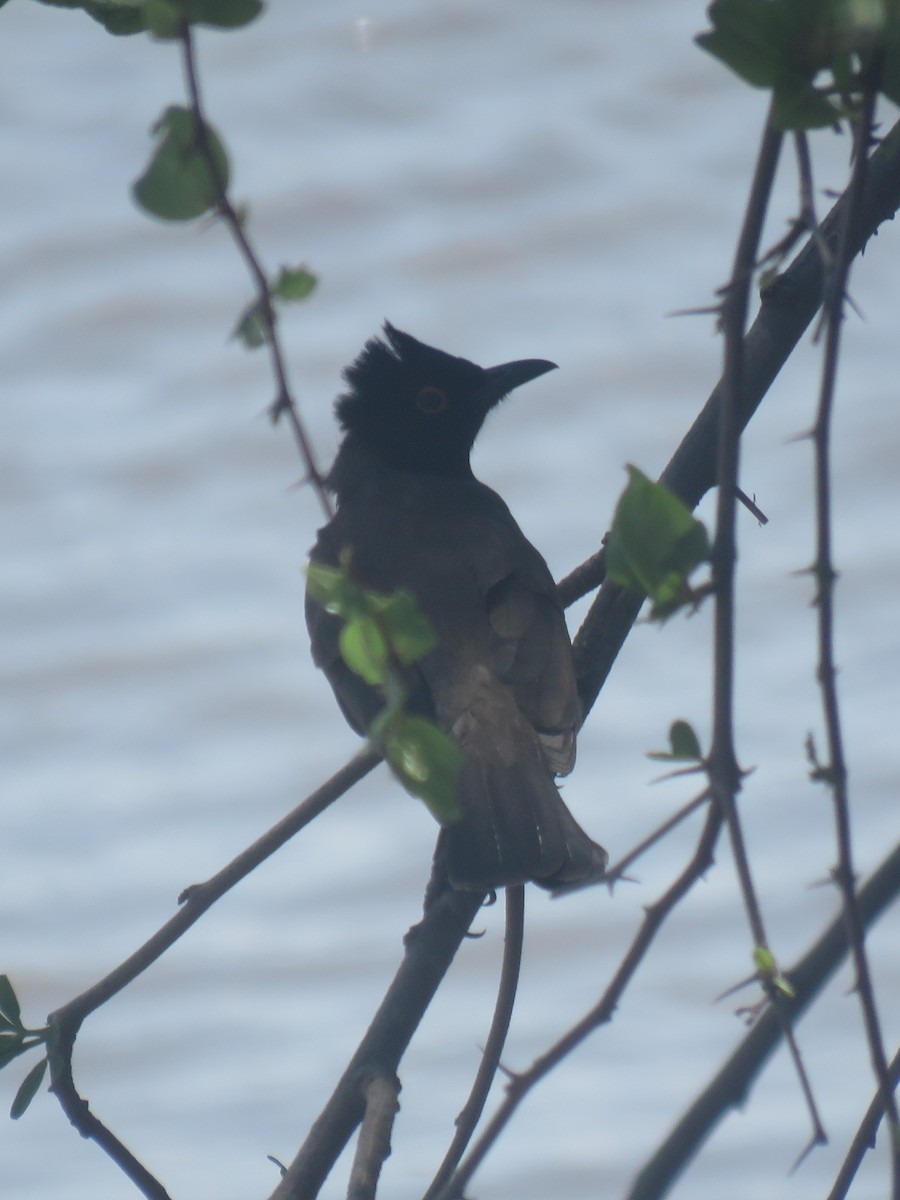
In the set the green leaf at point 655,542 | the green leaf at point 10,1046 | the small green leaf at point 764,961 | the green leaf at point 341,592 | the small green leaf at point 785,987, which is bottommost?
the small green leaf at point 785,987

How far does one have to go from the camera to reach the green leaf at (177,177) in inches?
48.6

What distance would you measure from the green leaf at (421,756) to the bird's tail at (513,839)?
1.80 m

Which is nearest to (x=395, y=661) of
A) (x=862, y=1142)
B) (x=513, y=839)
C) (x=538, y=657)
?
(x=862, y=1142)

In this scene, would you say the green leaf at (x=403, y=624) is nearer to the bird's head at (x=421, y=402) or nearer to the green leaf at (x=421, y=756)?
the green leaf at (x=421, y=756)

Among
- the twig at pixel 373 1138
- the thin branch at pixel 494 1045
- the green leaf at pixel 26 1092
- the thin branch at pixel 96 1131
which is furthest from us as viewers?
the thin branch at pixel 96 1131

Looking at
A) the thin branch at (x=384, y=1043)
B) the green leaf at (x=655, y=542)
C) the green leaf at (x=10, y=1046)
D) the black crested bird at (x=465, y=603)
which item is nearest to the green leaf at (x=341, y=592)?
the green leaf at (x=655, y=542)

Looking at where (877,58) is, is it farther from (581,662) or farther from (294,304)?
(581,662)

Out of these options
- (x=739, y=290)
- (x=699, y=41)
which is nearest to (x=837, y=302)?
(x=739, y=290)

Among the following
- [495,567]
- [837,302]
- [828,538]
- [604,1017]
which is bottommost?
[604,1017]

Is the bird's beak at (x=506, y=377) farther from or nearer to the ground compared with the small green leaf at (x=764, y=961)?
farther from the ground

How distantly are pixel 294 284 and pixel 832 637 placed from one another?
0.53 meters

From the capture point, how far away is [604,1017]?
4.00 feet

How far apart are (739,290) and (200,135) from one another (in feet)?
1.36

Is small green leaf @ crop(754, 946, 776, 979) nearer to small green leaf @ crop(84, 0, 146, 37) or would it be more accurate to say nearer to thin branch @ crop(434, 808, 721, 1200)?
thin branch @ crop(434, 808, 721, 1200)
